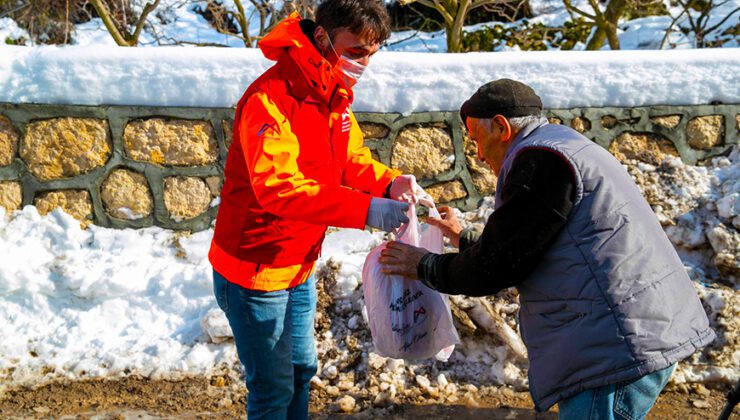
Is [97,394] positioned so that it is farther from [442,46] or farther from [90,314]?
[442,46]

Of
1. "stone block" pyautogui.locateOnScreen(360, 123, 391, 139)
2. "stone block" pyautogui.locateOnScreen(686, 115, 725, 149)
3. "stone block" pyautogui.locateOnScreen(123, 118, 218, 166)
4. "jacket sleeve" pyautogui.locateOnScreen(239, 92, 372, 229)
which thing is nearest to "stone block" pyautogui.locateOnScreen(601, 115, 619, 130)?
"stone block" pyautogui.locateOnScreen(686, 115, 725, 149)

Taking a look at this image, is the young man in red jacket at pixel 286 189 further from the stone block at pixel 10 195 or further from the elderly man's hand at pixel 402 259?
the stone block at pixel 10 195

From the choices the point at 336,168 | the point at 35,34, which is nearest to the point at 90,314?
the point at 336,168

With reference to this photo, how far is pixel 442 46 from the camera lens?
25.7ft

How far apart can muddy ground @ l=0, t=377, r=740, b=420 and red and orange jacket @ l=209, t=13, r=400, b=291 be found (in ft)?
4.18

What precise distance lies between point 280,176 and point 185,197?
229 centimetres

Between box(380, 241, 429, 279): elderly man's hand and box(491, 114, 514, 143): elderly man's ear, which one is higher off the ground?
box(491, 114, 514, 143): elderly man's ear

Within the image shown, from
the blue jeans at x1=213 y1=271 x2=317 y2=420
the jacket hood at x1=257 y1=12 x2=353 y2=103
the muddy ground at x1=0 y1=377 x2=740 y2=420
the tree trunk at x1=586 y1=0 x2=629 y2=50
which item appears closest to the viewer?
the jacket hood at x1=257 y1=12 x2=353 y2=103

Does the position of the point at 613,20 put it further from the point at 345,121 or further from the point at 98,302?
the point at 98,302

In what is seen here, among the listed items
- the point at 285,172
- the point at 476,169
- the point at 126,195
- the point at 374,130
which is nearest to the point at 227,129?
the point at 126,195

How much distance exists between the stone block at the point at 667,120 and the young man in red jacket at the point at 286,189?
267 cm

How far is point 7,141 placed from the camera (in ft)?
13.5

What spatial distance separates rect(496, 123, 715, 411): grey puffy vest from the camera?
1810 mm

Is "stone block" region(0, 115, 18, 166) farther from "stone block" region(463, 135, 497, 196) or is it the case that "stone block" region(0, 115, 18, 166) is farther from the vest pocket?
the vest pocket
